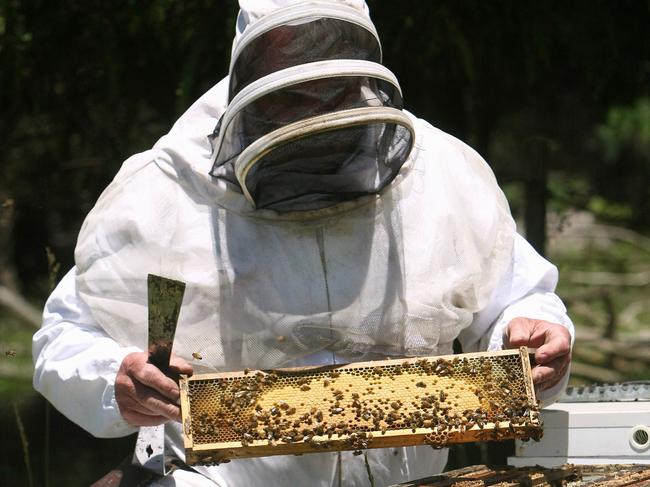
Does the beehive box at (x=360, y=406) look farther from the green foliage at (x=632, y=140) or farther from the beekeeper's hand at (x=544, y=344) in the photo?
the green foliage at (x=632, y=140)

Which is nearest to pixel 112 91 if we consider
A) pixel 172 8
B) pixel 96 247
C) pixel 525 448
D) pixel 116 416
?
pixel 172 8

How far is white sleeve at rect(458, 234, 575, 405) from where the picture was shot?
3.17 m

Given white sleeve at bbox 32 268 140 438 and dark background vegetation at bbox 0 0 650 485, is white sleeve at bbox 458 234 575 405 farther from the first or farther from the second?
dark background vegetation at bbox 0 0 650 485

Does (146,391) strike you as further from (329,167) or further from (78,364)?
(329,167)

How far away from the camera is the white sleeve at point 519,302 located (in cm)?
317

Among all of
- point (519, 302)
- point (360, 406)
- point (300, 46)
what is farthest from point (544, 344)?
point (300, 46)

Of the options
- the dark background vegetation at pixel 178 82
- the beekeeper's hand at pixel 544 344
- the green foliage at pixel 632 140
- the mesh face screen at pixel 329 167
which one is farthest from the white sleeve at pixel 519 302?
the green foliage at pixel 632 140

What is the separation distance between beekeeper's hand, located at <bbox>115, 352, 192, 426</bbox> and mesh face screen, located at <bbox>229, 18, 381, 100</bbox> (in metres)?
0.82

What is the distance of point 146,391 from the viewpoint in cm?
270

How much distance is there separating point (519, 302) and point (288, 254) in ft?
2.49

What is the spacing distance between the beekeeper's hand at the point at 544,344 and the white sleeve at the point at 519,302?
0.49 feet

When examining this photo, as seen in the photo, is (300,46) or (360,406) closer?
(360,406)

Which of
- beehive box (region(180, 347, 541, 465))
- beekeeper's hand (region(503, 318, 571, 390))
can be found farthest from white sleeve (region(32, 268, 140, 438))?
beekeeper's hand (region(503, 318, 571, 390))

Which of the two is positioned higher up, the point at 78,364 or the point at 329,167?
the point at 329,167
